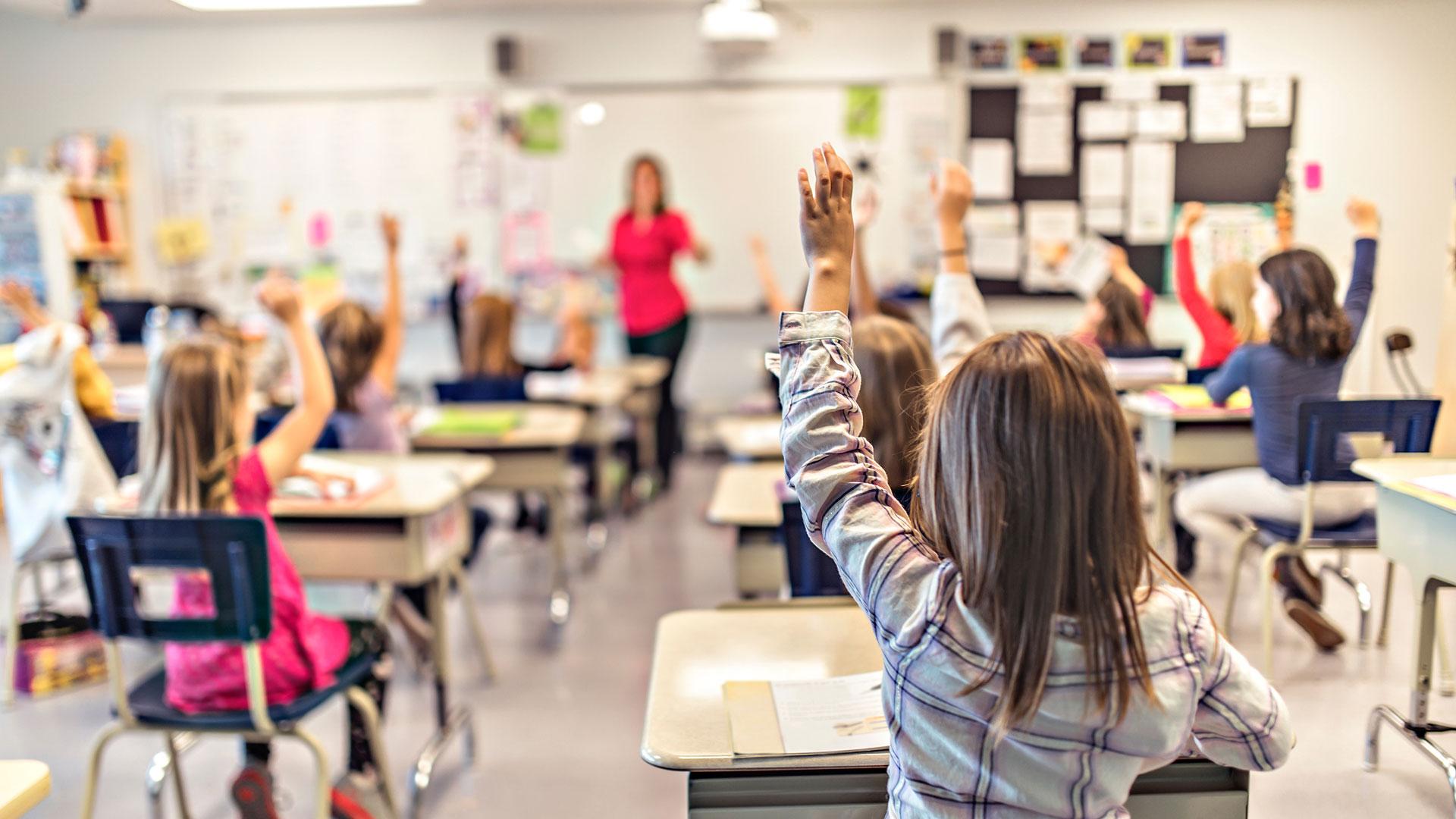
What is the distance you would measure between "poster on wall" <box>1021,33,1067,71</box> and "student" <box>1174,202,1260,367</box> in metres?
3.30

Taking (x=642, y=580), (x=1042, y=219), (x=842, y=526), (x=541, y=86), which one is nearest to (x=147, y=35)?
(x=541, y=86)

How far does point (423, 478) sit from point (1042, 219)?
4.11m

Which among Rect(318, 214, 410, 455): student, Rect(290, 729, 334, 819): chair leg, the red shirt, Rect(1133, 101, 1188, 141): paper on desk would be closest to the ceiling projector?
the red shirt

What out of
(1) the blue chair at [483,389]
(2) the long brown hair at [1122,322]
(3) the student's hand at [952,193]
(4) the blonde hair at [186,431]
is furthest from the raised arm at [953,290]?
(1) the blue chair at [483,389]

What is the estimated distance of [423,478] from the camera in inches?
106

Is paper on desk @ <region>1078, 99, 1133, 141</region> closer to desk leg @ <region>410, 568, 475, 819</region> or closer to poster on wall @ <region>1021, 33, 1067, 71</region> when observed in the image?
poster on wall @ <region>1021, 33, 1067, 71</region>

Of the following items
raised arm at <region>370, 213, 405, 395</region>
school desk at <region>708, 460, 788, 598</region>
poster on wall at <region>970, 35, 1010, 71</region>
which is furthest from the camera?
poster on wall at <region>970, 35, 1010, 71</region>

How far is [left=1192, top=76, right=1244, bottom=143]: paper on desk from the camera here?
1856 mm

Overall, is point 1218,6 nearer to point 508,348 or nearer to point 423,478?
point 423,478

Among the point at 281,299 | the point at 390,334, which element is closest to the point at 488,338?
the point at 390,334

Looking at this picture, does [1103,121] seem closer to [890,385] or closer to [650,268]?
[650,268]

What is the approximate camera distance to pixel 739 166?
6.02 metres

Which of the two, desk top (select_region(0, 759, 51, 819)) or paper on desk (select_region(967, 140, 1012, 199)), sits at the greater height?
paper on desk (select_region(967, 140, 1012, 199))

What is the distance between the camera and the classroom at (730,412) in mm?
1046
